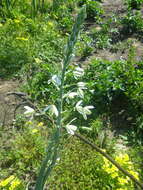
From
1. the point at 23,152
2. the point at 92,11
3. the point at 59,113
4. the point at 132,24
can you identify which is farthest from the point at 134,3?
the point at 59,113

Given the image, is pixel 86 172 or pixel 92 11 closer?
pixel 86 172

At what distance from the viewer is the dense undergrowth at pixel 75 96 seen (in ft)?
10.4

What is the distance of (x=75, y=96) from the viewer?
428 cm

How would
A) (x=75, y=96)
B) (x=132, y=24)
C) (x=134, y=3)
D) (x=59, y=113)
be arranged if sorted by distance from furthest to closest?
1. (x=134, y=3)
2. (x=132, y=24)
3. (x=75, y=96)
4. (x=59, y=113)

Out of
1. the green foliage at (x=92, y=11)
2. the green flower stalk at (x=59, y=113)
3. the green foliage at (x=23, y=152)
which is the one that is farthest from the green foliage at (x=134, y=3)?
the green flower stalk at (x=59, y=113)

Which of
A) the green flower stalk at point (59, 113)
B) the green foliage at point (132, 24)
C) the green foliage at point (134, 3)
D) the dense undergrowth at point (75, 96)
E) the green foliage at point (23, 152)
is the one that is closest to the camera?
the green flower stalk at point (59, 113)

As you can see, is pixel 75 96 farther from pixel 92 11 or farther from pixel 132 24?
pixel 92 11

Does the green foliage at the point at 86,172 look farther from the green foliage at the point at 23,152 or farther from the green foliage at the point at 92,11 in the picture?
the green foliage at the point at 92,11

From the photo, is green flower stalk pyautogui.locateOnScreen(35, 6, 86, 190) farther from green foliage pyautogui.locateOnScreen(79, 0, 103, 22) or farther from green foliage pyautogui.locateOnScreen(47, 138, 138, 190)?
green foliage pyautogui.locateOnScreen(79, 0, 103, 22)

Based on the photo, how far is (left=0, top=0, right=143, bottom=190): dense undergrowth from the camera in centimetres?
318

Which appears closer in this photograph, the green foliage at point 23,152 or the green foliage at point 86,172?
the green foliage at point 86,172

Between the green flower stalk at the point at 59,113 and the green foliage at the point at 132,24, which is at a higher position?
the green flower stalk at the point at 59,113

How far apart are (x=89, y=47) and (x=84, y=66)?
526 mm

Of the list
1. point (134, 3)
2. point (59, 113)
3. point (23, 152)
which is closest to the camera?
point (59, 113)
